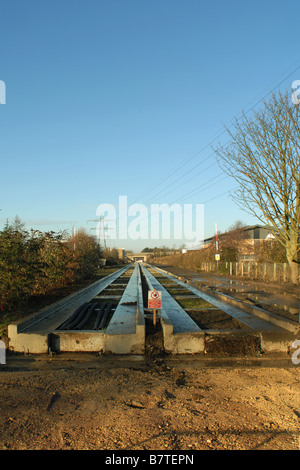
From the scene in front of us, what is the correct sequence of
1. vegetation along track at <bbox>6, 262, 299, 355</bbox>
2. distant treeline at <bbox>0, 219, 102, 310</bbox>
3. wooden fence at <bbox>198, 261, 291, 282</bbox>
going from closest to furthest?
vegetation along track at <bbox>6, 262, 299, 355</bbox> → distant treeline at <bbox>0, 219, 102, 310</bbox> → wooden fence at <bbox>198, 261, 291, 282</bbox>

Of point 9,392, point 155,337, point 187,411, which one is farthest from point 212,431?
point 155,337

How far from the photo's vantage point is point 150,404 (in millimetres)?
5023

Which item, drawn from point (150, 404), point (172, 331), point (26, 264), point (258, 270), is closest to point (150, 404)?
point (150, 404)

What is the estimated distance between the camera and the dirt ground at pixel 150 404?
13.0 ft

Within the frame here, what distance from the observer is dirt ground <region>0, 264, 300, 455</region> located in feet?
13.0

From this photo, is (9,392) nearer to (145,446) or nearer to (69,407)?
(69,407)

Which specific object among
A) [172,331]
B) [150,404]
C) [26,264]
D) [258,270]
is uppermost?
[26,264]

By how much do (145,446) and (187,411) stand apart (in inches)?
42.8

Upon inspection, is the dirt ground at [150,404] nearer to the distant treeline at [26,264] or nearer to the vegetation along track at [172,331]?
the vegetation along track at [172,331]

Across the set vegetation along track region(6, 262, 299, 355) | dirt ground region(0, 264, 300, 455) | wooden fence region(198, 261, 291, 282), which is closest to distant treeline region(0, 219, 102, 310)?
vegetation along track region(6, 262, 299, 355)

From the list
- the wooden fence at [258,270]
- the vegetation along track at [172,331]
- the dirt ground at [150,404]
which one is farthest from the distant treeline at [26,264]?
the wooden fence at [258,270]

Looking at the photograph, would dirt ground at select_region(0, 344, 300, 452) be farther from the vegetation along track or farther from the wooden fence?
the wooden fence

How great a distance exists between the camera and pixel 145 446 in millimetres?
3834

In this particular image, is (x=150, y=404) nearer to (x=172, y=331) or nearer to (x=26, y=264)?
(x=172, y=331)
